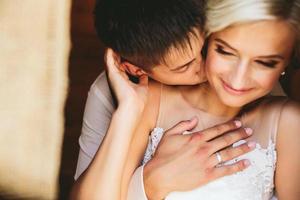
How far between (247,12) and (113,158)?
485 mm

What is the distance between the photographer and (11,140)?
1033 mm

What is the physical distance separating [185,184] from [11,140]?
0.63 metres

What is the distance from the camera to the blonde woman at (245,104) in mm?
1319

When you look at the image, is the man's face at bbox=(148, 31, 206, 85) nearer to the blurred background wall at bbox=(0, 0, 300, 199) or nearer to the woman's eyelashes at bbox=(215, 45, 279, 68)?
the woman's eyelashes at bbox=(215, 45, 279, 68)

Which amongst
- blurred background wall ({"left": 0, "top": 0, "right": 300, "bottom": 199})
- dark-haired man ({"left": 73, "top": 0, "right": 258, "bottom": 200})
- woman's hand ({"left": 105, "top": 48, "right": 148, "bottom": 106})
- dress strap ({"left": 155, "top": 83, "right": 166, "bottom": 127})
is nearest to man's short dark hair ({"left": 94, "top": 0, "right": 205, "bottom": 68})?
dark-haired man ({"left": 73, "top": 0, "right": 258, "bottom": 200})

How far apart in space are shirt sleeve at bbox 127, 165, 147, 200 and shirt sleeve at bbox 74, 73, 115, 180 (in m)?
0.20

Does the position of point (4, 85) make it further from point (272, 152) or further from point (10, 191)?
point (272, 152)

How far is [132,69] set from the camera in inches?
60.4

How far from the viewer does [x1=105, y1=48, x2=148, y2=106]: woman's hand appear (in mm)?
1535

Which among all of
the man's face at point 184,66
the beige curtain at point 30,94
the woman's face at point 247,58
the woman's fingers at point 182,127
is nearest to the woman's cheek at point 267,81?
the woman's face at point 247,58

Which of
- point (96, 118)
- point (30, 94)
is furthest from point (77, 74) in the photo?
point (30, 94)

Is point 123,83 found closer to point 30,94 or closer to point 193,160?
point 193,160

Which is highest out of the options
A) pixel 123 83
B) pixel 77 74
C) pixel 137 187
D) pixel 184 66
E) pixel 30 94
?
pixel 30 94

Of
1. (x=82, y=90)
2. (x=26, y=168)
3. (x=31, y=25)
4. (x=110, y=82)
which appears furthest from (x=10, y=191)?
(x=82, y=90)
